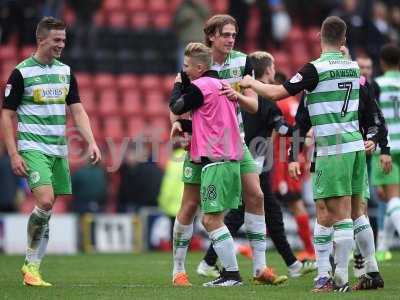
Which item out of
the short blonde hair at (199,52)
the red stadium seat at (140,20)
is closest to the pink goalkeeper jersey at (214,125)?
the short blonde hair at (199,52)

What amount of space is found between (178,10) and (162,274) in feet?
32.0

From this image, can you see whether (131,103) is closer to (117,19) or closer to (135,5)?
(117,19)

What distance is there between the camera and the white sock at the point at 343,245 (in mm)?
8812

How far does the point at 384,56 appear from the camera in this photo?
1287cm

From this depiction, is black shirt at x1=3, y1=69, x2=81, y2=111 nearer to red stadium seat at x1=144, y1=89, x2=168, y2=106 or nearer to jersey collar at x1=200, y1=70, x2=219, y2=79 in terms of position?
jersey collar at x1=200, y1=70, x2=219, y2=79

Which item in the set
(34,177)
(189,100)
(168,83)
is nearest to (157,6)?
(168,83)

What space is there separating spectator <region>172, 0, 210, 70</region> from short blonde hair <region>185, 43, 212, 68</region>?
10852mm

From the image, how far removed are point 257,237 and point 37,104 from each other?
2322 mm

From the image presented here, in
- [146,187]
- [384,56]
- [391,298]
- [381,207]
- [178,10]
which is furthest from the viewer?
[178,10]

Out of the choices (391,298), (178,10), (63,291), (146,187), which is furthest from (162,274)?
(178,10)

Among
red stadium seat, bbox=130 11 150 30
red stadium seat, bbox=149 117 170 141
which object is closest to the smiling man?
red stadium seat, bbox=149 117 170 141

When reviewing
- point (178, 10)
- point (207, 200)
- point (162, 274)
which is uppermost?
point (178, 10)

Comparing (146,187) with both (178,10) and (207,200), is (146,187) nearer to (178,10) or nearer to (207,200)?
(178,10)

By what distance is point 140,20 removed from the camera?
2217cm
